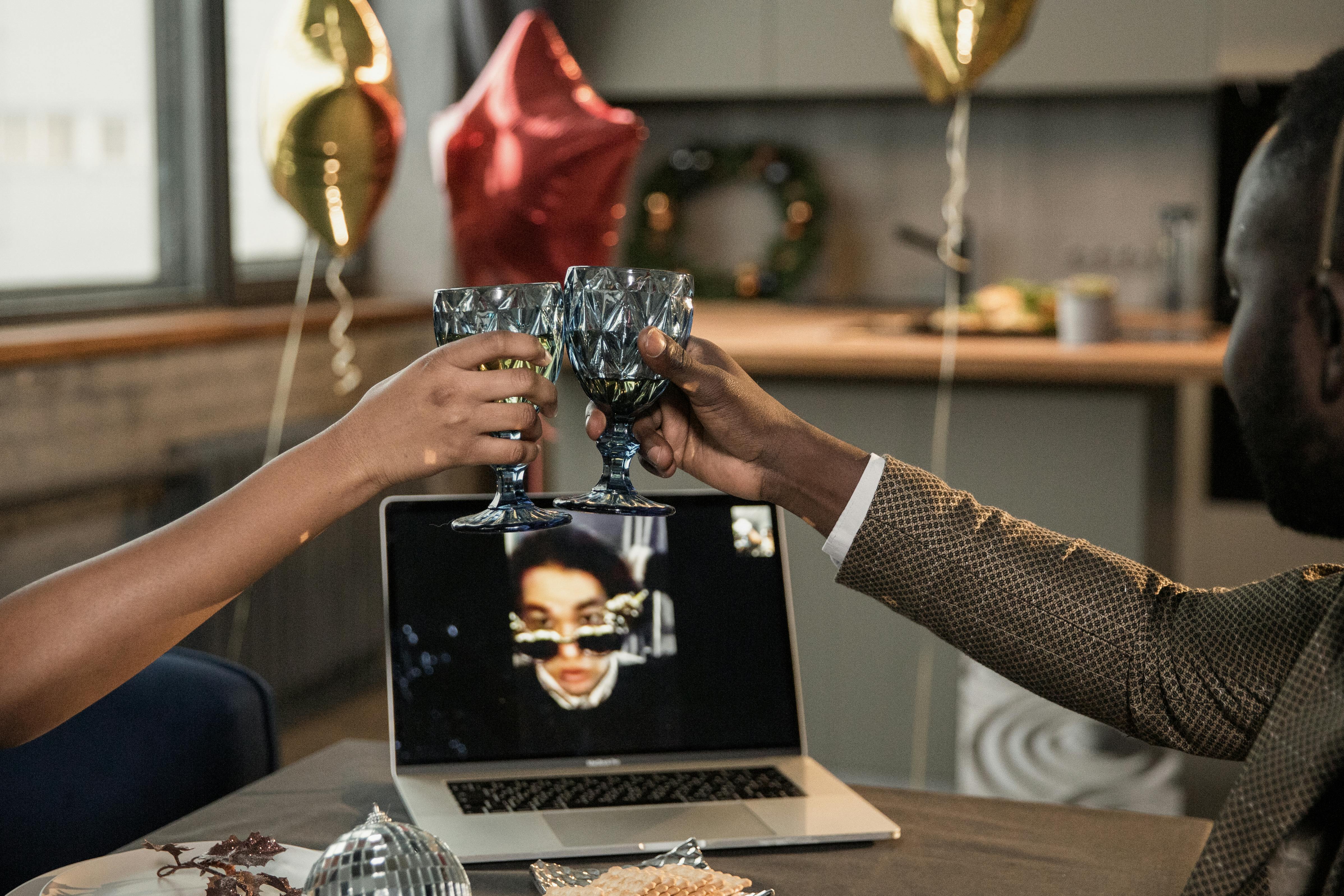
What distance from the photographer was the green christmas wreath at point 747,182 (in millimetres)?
4121

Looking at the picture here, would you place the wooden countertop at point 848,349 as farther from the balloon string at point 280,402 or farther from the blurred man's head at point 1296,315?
the blurred man's head at point 1296,315

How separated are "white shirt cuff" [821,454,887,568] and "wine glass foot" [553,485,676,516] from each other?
202mm

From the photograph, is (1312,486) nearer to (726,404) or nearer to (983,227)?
(726,404)

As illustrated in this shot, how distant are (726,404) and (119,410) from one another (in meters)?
1.84

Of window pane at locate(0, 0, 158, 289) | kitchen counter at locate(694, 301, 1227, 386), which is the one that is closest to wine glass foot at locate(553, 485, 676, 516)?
kitchen counter at locate(694, 301, 1227, 386)

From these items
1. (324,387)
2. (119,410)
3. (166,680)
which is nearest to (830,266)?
(324,387)

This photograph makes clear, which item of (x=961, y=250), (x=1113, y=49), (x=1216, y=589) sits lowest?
(x=1216, y=589)

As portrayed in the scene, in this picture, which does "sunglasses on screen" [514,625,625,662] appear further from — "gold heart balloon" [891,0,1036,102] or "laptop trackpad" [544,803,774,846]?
"gold heart balloon" [891,0,1036,102]

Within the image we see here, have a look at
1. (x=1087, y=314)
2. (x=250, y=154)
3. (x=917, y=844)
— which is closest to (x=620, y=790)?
(x=917, y=844)

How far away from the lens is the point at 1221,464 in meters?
3.25

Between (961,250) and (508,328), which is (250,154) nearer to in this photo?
(961,250)

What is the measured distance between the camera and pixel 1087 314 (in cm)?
270

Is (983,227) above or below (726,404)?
above

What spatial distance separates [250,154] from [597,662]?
2569 millimetres
